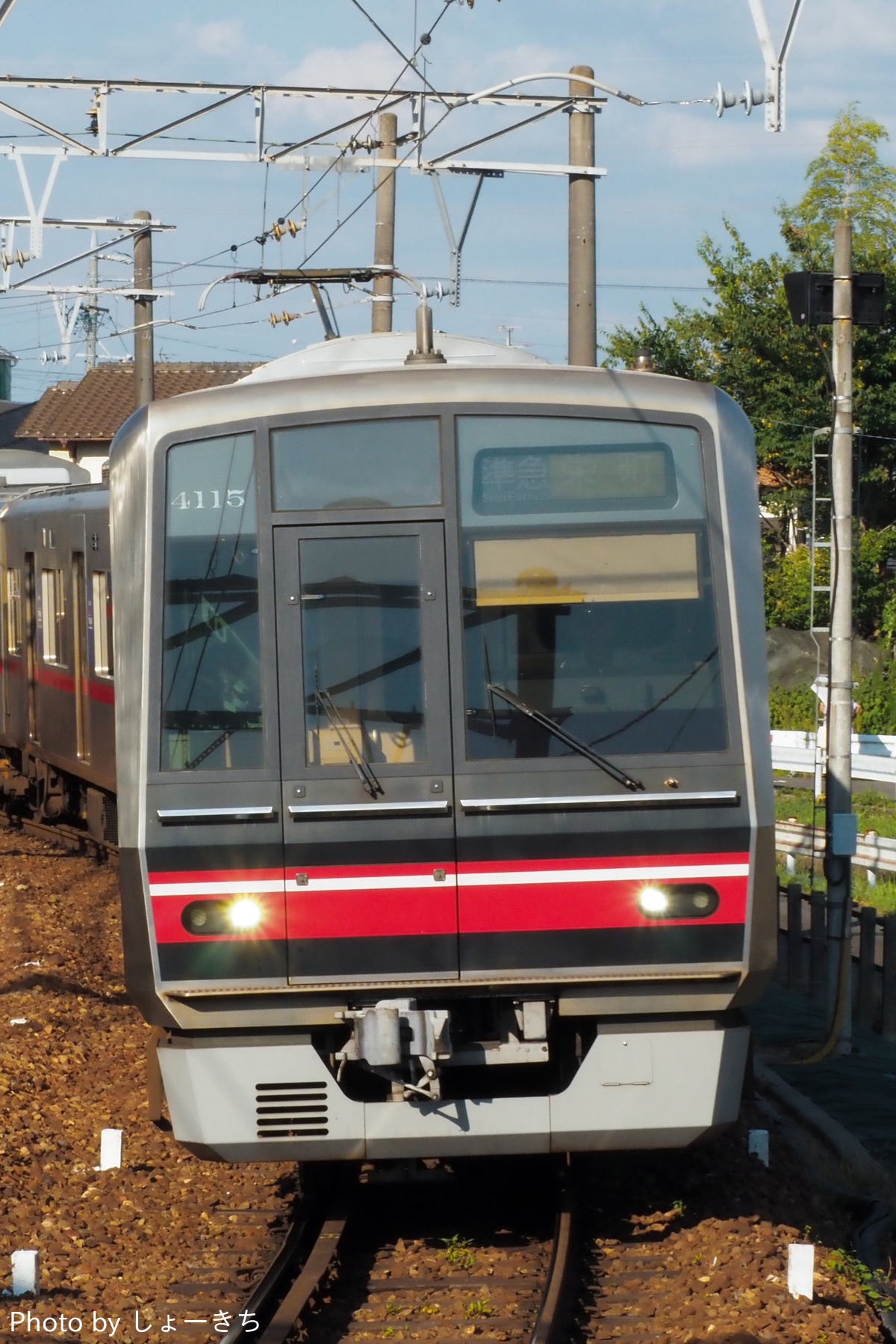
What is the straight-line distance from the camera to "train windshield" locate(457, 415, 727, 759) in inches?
216

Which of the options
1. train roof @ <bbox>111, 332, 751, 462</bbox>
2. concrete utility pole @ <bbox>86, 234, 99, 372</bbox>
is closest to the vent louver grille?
train roof @ <bbox>111, 332, 751, 462</bbox>

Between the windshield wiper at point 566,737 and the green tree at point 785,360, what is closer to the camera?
the windshield wiper at point 566,737

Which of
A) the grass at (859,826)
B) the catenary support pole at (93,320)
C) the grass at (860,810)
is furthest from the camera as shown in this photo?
the catenary support pole at (93,320)

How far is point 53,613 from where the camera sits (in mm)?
14047

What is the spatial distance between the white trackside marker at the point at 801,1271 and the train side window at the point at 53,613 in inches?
364

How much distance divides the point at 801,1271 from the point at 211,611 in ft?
9.17

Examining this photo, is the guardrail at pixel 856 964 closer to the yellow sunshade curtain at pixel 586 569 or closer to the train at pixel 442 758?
the train at pixel 442 758

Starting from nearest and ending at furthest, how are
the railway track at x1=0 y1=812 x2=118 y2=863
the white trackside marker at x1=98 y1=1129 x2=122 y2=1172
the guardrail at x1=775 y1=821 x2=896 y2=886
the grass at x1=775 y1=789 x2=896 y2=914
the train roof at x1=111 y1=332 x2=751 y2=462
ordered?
the train roof at x1=111 y1=332 x2=751 y2=462 → the white trackside marker at x1=98 y1=1129 x2=122 y2=1172 → the railway track at x1=0 y1=812 x2=118 y2=863 → the grass at x1=775 y1=789 x2=896 y2=914 → the guardrail at x1=775 y1=821 x2=896 y2=886

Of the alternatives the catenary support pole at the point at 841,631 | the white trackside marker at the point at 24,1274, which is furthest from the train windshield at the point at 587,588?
the catenary support pole at the point at 841,631

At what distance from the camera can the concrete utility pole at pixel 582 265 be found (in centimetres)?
1181

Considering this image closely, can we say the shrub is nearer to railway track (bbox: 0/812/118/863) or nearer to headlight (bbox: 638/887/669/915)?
railway track (bbox: 0/812/118/863)

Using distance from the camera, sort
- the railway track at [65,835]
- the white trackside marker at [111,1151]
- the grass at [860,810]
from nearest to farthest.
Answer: the white trackside marker at [111,1151] → the railway track at [65,835] → the grass at [860,810]

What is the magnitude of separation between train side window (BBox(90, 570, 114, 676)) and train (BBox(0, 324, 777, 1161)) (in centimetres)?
602

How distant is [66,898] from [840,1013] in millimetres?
5782
